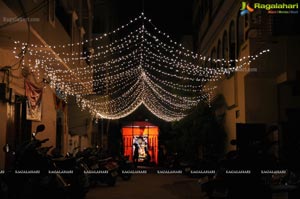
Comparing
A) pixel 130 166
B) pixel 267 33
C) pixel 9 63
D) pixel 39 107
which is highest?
pixel 267 33

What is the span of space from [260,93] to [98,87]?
491 inches

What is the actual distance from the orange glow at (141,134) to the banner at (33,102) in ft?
49.0

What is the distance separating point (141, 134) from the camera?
3023 centimetres

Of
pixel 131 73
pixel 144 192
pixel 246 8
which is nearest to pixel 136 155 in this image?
pixel 131 73

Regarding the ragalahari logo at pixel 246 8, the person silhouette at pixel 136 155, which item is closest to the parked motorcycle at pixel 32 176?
the ragalahari logo at pixel 246 8

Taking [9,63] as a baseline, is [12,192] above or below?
below

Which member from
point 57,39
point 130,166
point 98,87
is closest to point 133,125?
point 98,87

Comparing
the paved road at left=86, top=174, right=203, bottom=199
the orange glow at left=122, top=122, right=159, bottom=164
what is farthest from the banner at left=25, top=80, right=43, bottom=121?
the orange glow at left=122, top=122, right=159, bottom=164

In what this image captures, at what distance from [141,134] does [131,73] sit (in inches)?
394

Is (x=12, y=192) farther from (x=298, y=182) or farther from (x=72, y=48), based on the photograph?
(x=72, y=48)

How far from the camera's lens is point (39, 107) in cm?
1542

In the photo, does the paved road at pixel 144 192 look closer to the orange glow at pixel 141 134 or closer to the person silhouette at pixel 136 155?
the person silhouette at pixel 136 155

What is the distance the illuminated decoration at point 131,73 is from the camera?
1603 centimetres

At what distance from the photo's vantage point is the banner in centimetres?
1423
